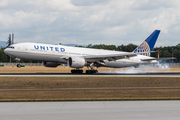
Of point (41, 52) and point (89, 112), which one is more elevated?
point (41, 52)

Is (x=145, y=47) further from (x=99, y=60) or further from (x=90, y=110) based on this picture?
(x=90, y=110)

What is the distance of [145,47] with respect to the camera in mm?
53062

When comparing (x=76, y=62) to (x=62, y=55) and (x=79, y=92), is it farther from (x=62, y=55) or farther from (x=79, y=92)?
(x=79, y=92)

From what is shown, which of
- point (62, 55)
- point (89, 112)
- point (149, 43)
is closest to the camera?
point (89, 112)

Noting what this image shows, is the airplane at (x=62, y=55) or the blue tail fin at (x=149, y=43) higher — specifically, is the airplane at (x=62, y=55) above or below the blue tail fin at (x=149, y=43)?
below

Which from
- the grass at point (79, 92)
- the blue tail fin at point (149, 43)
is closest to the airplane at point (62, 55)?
the blue tail fin at point (149, 43)

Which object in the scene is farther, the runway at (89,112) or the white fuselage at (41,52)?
the white fuselage at (41,52)

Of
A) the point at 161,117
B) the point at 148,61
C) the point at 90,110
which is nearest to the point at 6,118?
the point at 90,110

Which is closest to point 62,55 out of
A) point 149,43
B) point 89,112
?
point 149,43

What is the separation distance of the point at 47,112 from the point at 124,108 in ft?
14.0

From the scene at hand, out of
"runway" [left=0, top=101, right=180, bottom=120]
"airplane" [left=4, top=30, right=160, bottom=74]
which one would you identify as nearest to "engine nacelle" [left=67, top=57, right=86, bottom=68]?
"airplane" [left=4, top=30, right=160, bottom=74]

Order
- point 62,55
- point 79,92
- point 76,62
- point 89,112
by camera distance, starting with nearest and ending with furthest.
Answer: point 89,112
point 79,92
point 76,62
point 62,55

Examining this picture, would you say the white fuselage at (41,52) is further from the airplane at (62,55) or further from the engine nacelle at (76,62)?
the engine nacelle at (76,62)

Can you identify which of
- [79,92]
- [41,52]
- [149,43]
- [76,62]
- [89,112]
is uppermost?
[149,43]
